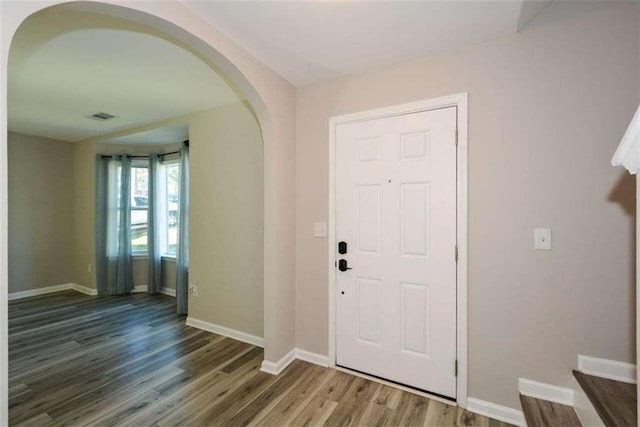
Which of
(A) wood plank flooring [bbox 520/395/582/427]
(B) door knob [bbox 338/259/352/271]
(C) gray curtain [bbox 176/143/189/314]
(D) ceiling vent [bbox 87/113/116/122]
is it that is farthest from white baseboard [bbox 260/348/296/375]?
(D) ceiling vent [bbox 87/113/116/122]

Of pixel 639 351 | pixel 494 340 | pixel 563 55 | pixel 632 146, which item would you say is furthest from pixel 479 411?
pixel 563 55

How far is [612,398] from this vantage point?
1407 millimetres

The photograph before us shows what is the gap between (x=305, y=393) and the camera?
2090 millimetres

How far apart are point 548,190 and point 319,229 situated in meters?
1.58

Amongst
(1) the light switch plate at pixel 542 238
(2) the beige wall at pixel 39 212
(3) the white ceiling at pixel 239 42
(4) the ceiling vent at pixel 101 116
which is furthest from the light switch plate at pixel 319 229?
(2) the beige wall at pixel 39 212

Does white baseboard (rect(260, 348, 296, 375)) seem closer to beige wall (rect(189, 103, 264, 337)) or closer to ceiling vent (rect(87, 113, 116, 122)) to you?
beige wall (rect(189, 103, 264, 337))

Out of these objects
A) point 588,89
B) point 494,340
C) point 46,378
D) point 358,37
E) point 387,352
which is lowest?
point 46,378

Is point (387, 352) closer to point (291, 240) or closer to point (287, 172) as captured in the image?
point (291, 240)

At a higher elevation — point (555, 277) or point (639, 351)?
point (555, 277)

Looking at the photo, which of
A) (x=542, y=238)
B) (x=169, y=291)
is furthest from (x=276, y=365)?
(x=169, y=291)

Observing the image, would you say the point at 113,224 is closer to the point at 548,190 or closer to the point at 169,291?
the point at 169,291

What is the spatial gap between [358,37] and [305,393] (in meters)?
2.48

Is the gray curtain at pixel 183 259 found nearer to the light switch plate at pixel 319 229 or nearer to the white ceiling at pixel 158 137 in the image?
the white ceiling at pixel 158 137

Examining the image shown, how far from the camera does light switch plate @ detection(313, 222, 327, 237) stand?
243cm
